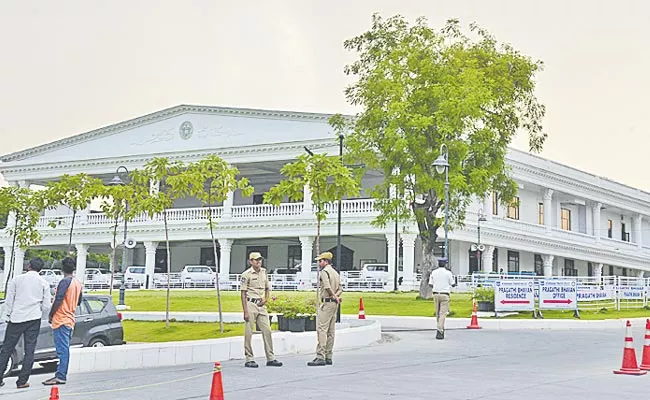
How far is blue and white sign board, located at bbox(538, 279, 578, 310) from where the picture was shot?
27.1m

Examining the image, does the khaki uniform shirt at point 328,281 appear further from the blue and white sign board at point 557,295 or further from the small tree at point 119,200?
the blue and white sign board at point 557,295

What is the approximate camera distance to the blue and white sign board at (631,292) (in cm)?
3161

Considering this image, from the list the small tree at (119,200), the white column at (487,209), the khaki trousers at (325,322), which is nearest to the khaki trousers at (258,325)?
the khaki trousers at (325,322)

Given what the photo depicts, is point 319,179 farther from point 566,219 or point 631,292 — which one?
point 566,219

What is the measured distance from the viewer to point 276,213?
47188mm

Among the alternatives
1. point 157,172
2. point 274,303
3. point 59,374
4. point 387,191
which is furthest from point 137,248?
point 59,374

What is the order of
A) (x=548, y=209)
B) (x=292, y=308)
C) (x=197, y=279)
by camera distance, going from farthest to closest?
(x=548, y=209) < (x=197, y=279) < (x=292, y=308)

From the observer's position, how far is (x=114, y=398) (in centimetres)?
1086

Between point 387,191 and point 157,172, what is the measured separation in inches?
590

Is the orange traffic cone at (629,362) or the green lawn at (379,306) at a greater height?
the green lawn at (379,306)

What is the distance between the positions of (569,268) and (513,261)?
8.69 m

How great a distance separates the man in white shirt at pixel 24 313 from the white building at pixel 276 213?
101 ft

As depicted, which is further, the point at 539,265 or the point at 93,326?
the point at 539,265

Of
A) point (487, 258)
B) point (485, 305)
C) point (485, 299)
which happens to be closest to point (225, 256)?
point (487, 258)
